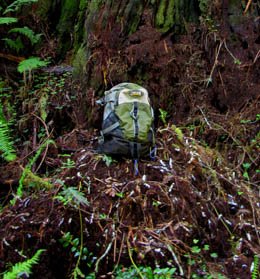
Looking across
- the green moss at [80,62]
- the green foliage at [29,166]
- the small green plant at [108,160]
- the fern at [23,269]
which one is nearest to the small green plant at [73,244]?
the fern at [23,269]

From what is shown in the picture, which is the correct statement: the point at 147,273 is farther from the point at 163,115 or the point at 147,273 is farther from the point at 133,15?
the point at 133,15

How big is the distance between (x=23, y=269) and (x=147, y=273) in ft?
2.99

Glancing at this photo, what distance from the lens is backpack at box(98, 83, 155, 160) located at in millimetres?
4500

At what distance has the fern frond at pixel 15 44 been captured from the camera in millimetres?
6496

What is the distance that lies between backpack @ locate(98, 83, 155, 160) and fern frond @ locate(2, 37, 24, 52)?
2.36 metres

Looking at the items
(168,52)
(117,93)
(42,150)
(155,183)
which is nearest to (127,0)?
(168,52)

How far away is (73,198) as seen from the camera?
411 cm

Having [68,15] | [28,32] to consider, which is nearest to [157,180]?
[28,32]

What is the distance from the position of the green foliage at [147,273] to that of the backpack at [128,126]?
114cm

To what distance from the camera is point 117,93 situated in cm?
477

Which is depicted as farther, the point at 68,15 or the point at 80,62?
the point at 68,15

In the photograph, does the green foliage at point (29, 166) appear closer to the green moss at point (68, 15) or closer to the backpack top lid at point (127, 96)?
the backpack top lid at point (127, 96)

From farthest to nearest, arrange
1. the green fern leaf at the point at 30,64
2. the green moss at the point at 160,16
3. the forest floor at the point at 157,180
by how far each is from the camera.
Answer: the green fern leaf at the point at 30,64
the green moss at the point at 160,16
the forest floor at the point at 157,180

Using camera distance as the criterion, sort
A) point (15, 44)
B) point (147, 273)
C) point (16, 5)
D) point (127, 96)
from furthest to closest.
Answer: point (15, 44)
point (16, 5)
point (127, 96)
point (147, 273)
